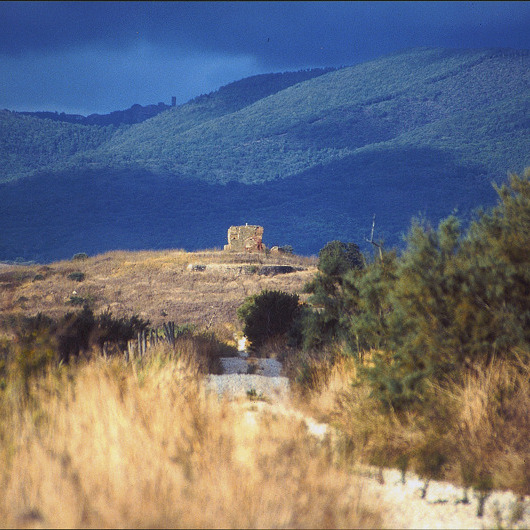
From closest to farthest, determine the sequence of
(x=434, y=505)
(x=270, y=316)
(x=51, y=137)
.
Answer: (x=434, y=505), (x=270, y=316), (x=51, y=137)

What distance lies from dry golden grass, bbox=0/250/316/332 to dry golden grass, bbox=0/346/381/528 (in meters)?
22.9

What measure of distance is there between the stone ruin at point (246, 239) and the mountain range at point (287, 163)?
50205mm

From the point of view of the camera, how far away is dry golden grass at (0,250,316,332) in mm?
31203

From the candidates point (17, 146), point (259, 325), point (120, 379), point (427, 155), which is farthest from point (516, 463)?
point (17, 146)

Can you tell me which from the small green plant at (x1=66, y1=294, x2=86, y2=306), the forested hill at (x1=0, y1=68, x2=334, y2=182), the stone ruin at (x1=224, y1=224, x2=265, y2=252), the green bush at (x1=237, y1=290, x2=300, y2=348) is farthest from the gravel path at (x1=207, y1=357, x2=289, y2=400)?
the forested hill at (x1=0, y1=68, x2=334, y2=182)

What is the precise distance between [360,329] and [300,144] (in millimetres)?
150344

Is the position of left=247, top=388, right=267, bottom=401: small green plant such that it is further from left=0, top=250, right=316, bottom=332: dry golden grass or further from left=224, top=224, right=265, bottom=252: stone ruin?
left=224, top=224, right=265, bottom=252: stone ruin

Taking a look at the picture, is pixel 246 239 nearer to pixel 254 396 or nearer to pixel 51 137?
pixel 254 396

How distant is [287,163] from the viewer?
5871 inches

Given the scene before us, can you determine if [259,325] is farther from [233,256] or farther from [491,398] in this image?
[233,256]

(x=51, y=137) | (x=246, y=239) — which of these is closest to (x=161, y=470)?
(x=246, y=239)

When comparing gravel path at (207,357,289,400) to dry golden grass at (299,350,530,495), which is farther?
gravel path at (207,357,289,400)

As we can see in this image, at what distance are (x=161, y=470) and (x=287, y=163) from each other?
147543mm

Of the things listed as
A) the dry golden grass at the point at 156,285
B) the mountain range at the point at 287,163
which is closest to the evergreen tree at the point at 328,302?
the dry golden grass at the point at 156,285
